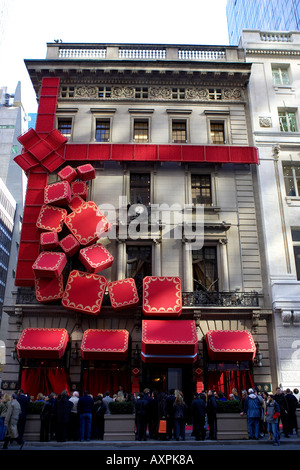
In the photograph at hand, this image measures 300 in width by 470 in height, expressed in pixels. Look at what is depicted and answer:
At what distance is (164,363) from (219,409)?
6.76 metres

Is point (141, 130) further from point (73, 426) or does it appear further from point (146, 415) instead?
point (73, 426)

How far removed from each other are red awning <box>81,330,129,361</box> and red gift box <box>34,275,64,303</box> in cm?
240

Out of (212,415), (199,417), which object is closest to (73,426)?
(199,417)

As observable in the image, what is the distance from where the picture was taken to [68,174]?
75.5 feet

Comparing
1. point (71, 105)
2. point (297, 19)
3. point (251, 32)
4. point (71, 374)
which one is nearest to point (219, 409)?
point (71, 374)

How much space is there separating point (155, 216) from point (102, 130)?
698 cm

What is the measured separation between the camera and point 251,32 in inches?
1086

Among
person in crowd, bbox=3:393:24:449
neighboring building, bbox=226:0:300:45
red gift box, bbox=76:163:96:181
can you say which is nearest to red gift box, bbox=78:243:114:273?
red gift box, bbox=76:163:96:181

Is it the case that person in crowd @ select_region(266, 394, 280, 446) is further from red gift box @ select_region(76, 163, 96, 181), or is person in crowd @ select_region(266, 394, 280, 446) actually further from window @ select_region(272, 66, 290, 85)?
window @ select_region(272, 66, 290, 85)

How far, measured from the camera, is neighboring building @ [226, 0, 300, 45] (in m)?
54.4

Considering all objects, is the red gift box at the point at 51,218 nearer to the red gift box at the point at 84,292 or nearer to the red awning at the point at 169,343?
the red gift box at the point at 84,292

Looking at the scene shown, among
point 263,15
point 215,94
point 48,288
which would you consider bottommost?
point 48,288
